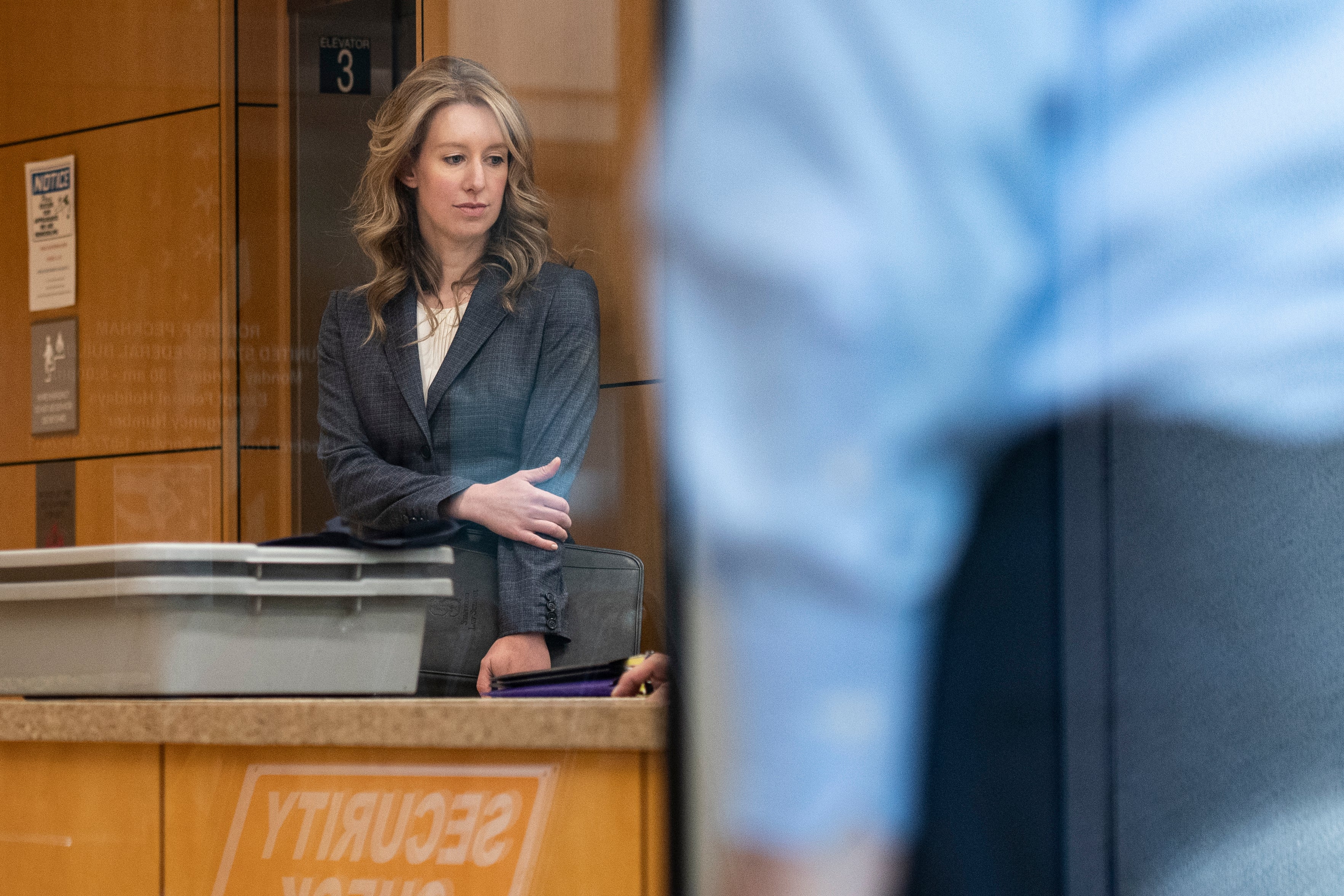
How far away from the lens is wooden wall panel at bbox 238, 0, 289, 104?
0.70m

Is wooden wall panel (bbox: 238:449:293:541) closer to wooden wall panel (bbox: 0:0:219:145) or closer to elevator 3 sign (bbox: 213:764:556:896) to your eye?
elevator 3 sign (bbox: 213:764:556:896)

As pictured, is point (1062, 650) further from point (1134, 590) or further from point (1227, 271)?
point (1227, 271)

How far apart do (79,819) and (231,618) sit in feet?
0.54

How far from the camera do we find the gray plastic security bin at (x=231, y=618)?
0.67 m

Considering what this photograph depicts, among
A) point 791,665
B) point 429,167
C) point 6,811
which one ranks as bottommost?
point 6,811

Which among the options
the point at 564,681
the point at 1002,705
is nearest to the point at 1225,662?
the point at 1002,705

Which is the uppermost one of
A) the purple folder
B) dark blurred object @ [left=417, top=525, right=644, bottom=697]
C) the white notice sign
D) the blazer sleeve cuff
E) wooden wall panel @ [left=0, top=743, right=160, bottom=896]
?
the white notice sign

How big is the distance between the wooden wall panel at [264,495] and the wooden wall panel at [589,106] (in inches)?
8.9

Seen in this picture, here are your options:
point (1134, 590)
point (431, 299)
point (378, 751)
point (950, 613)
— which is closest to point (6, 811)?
point (378, 751)

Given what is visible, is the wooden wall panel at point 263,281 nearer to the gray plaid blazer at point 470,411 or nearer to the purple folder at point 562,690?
the gray plaid blazer at point 470,411

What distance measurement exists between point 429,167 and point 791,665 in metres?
0.41

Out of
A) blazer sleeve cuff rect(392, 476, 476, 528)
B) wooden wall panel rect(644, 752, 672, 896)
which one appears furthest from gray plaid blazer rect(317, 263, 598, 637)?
wooden wall panel rect(644, 752, 672, 896)

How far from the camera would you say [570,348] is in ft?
2.24

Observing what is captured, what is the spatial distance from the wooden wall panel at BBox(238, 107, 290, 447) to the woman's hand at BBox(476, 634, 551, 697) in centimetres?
20
